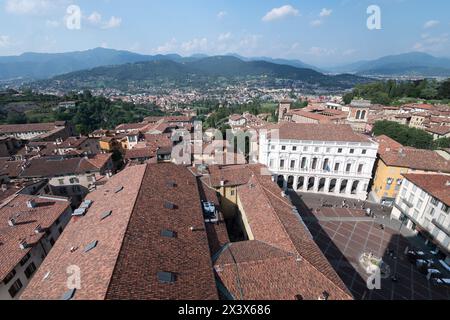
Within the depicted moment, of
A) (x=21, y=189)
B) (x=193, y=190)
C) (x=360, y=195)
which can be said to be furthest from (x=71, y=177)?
(x=360, y=195)

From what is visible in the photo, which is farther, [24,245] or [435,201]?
[435,201]

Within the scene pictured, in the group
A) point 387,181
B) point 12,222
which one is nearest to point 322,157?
point 387,181

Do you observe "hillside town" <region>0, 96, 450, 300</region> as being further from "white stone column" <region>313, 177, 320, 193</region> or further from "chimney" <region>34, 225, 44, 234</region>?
"white stone column" <region>313, 177, 320, 193</region>

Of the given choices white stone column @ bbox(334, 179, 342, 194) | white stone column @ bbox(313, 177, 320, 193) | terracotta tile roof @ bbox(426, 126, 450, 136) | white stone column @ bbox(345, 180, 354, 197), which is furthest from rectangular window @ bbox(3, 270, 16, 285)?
terracotta tile roof @ bbox(426, 126, 450, 136)

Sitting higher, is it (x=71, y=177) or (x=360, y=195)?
(x=71, y=177)

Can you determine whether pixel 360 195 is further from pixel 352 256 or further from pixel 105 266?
pixel 105 266

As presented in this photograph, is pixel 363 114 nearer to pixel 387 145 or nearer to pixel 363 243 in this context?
pixel 387 145
